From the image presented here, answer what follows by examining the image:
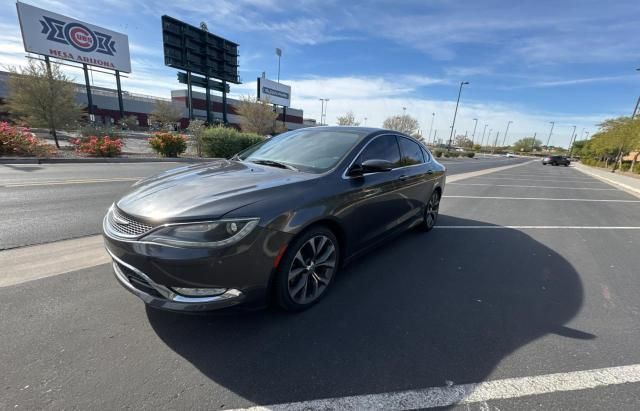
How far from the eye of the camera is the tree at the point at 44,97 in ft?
56.3

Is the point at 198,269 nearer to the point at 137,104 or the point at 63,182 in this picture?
the point at 63,182

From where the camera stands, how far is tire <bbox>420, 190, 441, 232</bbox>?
17.0ft

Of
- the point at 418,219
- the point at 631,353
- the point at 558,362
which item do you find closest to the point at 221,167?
the point at 418,219

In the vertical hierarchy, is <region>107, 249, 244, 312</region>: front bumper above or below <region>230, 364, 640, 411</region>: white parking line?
above

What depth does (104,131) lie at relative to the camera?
17.2 metres

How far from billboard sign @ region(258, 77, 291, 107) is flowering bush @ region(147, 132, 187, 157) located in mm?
31749

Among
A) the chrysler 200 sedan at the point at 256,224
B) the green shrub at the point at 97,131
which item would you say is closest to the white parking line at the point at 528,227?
the chrysler 200 sedan at the point at 256,224

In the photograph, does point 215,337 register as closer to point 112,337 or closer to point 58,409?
point 112,337

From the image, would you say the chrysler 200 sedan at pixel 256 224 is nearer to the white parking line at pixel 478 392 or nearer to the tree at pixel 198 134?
the white parking line at pixel 478 392

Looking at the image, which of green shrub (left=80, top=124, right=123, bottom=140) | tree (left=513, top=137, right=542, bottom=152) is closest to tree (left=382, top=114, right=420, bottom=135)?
green shrub (left=80, top=124, right=123, bottom=140)

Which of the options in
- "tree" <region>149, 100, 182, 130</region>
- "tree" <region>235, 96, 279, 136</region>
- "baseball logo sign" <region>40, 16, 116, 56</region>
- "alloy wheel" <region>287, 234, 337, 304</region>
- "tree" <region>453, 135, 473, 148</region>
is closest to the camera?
"alloy wheel" <region>287, 234, 337, 304</region>

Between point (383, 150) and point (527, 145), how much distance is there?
6063 inches

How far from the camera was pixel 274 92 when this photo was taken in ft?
171

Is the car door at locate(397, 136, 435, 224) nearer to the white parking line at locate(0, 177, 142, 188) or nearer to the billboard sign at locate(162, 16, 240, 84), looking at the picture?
the white parking line at locate(0, 177, 142, 188)
